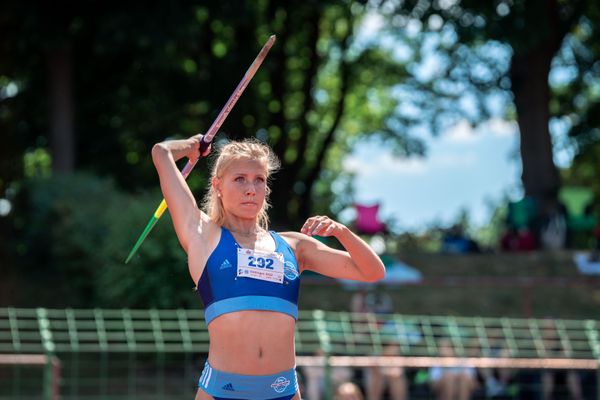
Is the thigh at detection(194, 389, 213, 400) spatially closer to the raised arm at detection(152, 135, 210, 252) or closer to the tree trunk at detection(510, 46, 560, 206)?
the raised arm at detection(152, 135, 210, 252)

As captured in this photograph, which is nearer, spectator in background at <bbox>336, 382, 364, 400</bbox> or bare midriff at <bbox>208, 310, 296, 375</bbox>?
bare midriff at <bbox>208, 310, 296, 375</bbox>

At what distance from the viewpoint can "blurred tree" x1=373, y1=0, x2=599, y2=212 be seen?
21.4 meters

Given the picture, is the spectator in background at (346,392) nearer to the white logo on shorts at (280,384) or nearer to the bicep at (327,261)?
the bicep at (327,261)

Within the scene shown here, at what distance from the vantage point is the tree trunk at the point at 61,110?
2127 cm

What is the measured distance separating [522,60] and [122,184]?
9119 millimetres

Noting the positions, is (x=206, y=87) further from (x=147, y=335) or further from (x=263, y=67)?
(x=147, y=335)

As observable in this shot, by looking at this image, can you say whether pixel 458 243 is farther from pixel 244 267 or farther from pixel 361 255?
pixel 244 267

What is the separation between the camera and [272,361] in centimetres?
458

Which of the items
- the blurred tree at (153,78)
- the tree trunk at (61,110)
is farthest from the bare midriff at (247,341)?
the tree trunk at (61,110)

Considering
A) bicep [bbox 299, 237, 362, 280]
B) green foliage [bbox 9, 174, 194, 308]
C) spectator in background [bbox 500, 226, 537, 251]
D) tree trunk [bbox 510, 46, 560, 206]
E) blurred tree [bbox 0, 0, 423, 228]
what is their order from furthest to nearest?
tree trunk [bbox 510, 46, 560, 206] → spectator in background [bbox 500, 226, 537, 251] → blurred tree [bbox 0, 0, 423, 228] → green foliage [bbox 9, 174, 194, 308] → bicep [bbox 299, 237, 362, 280]

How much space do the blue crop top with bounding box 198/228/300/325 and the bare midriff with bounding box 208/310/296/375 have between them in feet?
0.11

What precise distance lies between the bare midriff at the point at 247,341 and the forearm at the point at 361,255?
447 mm

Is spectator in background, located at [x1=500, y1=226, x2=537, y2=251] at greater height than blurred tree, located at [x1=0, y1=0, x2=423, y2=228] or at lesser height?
lesser

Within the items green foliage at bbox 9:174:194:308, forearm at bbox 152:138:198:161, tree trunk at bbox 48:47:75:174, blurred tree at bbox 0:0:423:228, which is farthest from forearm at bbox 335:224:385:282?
tree trunk at bbox 48:47:75:174
